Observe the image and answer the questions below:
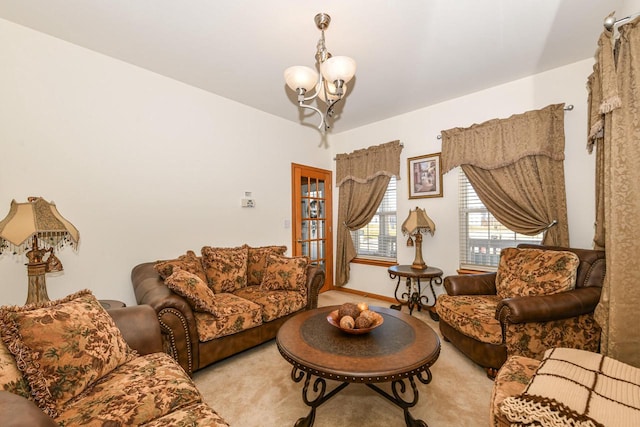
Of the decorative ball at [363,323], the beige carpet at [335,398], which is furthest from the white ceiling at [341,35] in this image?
the beige carpet at [335,398]

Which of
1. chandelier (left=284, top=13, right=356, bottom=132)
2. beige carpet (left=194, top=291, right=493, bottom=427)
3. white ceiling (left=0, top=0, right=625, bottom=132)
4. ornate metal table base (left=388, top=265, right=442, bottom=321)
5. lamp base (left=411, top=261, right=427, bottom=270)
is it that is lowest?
beige carpet (left=194, top=291, right=493, bottom=427)

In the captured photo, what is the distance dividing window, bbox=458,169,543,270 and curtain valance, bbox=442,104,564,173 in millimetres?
265

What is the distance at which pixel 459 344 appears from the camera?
7.96ft

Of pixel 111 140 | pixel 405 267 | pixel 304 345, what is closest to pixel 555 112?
pixel 405 267

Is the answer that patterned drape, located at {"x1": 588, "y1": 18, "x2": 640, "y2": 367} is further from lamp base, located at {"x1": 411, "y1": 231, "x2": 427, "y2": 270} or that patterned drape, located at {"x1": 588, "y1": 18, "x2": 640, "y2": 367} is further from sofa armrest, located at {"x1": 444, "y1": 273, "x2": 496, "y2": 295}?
lamp base, located at {"x1": 411, "y1": 231, "x2": 427, "y2": 270}

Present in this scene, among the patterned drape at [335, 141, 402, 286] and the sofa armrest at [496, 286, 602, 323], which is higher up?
the patterned drape at [335, 141, 402, 286]

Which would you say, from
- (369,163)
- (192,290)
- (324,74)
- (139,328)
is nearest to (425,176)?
(369,163)

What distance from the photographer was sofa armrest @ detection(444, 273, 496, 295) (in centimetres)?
274

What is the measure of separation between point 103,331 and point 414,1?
9.33 feet

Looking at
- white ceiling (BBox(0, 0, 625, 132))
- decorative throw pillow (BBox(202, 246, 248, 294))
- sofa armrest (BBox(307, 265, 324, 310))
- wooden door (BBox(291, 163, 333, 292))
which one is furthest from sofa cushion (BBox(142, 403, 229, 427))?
wooden door (BBox(291, 163, 333, 292))

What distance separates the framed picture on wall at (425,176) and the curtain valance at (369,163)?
0.22m

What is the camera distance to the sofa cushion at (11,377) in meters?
1.07

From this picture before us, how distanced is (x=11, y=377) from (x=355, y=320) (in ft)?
5.38

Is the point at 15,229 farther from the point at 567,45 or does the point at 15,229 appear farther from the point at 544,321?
the point at 567,45
